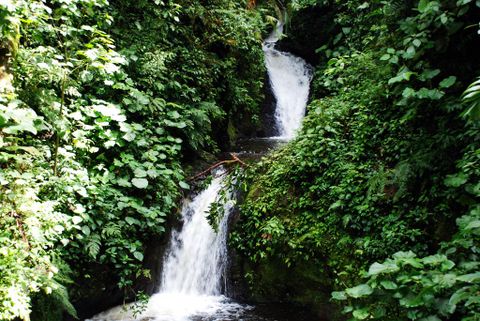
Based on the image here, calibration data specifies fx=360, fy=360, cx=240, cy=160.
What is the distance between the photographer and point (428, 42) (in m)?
3.86

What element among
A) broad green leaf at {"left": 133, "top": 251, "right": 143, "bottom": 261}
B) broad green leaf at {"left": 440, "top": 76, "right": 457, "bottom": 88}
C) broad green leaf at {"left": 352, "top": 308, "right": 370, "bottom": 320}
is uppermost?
broad green leaf at {"left": 440, "top": 76, "right": 457, "bottom": 88}

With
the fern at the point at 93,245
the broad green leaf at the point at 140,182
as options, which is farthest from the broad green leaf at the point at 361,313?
the broad green leaf at the point at 140,182

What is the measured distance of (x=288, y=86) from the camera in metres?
12.3

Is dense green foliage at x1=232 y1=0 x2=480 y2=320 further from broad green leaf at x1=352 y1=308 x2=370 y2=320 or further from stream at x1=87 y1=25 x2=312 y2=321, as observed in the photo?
stream at x1=87 y1=25 x2=312 y2=321

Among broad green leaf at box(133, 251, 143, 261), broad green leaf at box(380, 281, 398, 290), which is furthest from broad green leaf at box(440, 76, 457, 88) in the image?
broad green leaf at box(133, 251, 143, 261)

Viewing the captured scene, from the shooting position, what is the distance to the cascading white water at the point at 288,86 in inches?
448

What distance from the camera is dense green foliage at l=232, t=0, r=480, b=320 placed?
9.22 ft

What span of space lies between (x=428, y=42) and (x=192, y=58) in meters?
4.78

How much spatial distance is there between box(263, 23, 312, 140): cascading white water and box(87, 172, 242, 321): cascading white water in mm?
5046

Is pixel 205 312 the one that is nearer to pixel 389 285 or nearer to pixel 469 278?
pixel 389 285

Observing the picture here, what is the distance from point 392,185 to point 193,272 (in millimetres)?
3447

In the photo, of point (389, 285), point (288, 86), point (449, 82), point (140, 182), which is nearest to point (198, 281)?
point (140, 182)

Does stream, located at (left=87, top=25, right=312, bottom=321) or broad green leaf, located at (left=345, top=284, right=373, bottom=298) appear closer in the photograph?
broad green leaf, located at (left=345, top=284, right=373, bottom=298)

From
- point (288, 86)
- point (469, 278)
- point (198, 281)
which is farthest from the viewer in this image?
point (288, 86)
